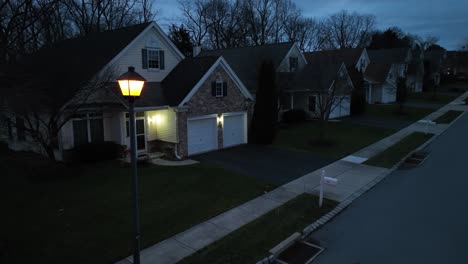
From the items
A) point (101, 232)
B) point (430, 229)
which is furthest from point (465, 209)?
point (101, 232)

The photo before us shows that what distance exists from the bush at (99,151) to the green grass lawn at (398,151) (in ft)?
42.5

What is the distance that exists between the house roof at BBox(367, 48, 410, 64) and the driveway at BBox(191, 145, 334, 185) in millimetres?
41033

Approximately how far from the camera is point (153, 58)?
18625mm

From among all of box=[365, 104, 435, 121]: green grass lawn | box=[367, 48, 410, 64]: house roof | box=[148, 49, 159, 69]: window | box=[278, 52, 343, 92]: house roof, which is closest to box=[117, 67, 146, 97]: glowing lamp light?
box=[148, 49, 159, 69]: window

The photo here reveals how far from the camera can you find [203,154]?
1795 centimetres

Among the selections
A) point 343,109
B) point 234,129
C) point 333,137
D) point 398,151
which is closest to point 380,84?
point 343,109

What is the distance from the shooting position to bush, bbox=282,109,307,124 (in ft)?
93.1

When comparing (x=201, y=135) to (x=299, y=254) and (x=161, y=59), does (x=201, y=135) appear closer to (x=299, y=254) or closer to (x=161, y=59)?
(x=161, y=59)

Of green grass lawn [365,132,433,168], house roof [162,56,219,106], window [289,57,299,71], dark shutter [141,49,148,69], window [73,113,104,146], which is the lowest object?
green grass lawn [365,132,433,168]

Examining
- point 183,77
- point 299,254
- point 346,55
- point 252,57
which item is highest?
point 346,55

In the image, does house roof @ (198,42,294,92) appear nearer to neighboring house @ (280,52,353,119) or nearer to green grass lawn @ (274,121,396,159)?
neighboring house @ (280,52,353,119)

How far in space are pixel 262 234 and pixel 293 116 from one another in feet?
69.0

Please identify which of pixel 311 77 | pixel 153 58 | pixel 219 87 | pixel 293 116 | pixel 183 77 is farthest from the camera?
pixel 311 77

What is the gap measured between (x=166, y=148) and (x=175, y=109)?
2.45 metres
